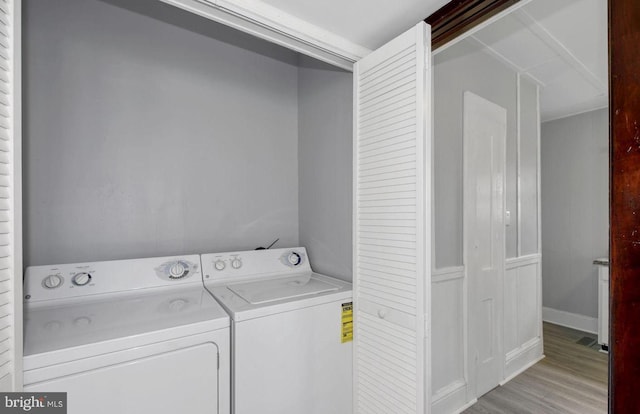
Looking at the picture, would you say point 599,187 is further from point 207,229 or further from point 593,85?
point 207,229

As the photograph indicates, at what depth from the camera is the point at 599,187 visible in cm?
311

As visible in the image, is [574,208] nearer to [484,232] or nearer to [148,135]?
[484,232]

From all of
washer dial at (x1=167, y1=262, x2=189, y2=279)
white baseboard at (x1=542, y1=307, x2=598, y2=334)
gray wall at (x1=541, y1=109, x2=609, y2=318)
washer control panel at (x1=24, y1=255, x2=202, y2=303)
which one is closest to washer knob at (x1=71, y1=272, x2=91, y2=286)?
washer control panel at (x1=24, y1=255, x2=202, y2=303)

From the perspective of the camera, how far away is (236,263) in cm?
184

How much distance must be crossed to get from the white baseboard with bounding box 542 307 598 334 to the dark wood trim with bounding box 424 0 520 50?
138 inches

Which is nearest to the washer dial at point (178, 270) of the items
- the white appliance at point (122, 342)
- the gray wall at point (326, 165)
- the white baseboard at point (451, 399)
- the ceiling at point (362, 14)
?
the white appliance at point (122, 342)

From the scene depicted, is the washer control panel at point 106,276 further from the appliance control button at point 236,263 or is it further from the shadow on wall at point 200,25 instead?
the shadow on wall at point 200,25

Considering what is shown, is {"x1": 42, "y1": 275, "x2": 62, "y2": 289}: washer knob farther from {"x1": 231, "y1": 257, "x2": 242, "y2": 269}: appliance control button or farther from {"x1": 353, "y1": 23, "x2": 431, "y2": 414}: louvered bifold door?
{"x1": 353, "y1": 23, "x2": 431, "y2": 414}: louvered bifold door

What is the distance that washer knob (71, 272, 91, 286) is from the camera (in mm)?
1396

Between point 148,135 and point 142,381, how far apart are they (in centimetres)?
131

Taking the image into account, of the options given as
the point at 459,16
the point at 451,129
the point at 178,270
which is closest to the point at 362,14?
the point at 459,16

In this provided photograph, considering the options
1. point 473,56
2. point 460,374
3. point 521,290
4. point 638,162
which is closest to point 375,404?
point 460,374

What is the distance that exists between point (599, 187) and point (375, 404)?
3.30m

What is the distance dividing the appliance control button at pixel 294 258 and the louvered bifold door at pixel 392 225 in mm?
590
